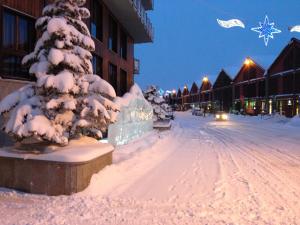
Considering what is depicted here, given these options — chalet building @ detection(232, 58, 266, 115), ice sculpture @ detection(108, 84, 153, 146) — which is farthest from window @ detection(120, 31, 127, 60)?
chalet building @ detection(232, 58, 266, 115)

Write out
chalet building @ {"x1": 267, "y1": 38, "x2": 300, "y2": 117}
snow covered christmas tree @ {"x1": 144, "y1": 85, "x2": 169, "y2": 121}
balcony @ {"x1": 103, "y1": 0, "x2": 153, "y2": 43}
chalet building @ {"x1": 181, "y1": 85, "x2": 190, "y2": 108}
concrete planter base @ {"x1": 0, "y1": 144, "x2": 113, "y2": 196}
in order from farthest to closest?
1. chalet building @ {"x1": 181, "y1": 85, "x2": 190, "y2": 108}
2. chalet building @ {"x1": 267, "y1": 38, "x2": 300, "y2": 117}
3. snow covered christmas tree @ {"x1": 144, "y1": 85, "x2": 169, "y2": 121}
4. balcony @ {"x1": 103, "y1": 0, "x2": 153, "y2": 43}
5. concrete planter base @ {"x1": 0, "y1": 144, "x2": 113, "y2": 196}

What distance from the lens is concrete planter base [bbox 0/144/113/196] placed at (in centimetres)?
771

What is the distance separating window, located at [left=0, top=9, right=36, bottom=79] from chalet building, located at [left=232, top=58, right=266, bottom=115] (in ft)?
170

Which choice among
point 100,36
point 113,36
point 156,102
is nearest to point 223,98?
point 156,102

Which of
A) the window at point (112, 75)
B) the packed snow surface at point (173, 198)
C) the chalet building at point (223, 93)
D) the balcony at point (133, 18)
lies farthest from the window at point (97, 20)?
the chalet building at point (223, 93)

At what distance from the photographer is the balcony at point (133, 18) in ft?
76.7

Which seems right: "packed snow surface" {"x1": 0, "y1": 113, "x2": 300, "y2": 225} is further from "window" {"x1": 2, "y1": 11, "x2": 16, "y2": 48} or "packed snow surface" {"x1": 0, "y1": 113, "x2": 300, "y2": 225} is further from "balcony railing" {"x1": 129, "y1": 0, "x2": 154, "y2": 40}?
"balcony railing" {"x1": 129, "y1": 0, "x2": 154, "y2": 40}

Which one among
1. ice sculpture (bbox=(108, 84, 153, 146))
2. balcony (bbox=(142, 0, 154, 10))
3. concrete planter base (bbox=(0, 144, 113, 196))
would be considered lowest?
concrete planter base (bbox=(0, 144, 113, 196))

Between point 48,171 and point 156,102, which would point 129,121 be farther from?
point 156,102

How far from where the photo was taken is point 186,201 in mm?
7172

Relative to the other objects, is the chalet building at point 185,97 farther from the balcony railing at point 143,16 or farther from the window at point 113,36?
the window at point 113,36

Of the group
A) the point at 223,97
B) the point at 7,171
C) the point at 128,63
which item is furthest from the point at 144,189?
the point at 223,97

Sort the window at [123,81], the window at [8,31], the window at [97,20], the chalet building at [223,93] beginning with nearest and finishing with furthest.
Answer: the window at [8,31], the window at [97,20], the window at [123,81], the chalet building at [223,93]

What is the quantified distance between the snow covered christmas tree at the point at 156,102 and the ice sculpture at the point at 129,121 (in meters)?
9.66
